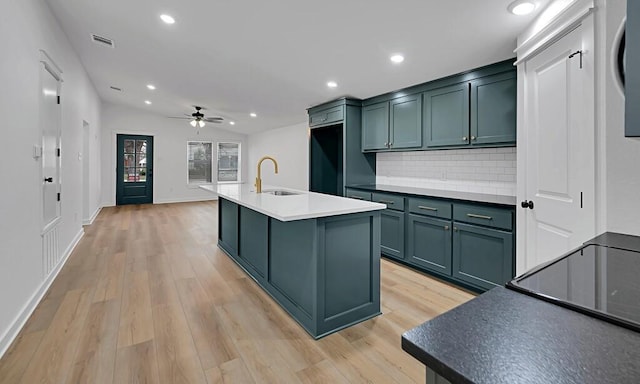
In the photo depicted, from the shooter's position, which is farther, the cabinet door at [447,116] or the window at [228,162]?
the window at [228,162]

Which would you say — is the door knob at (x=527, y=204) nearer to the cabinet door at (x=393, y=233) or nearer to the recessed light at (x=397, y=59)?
the cabinet door at (x=393, y=233)

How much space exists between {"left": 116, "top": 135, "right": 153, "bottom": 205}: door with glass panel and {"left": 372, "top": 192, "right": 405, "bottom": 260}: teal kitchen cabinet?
7.46 metres

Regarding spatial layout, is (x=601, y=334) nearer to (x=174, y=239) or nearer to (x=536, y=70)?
(x=536, y=70)

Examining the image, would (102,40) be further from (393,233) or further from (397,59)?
(393,233)

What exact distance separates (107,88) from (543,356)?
812 centimetres

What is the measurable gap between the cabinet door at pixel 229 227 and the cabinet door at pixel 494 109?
9.01 feet

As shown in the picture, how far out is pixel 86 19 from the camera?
3.43 m

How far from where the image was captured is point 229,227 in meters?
3.91

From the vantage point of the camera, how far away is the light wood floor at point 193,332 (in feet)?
5.71

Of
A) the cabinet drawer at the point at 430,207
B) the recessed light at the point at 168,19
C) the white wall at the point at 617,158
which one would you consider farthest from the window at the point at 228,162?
the white wall at the point at 617,158

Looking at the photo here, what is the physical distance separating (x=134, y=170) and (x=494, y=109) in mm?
8852

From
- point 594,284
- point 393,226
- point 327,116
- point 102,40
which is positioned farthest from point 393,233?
point 102,40

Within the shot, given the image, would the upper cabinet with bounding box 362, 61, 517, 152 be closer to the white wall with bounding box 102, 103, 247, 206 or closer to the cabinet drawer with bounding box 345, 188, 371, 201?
the cabinet drawer with bounding box 345, 188, 371, 201

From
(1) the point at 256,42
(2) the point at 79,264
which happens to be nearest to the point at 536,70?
(1) the point at 256,42
